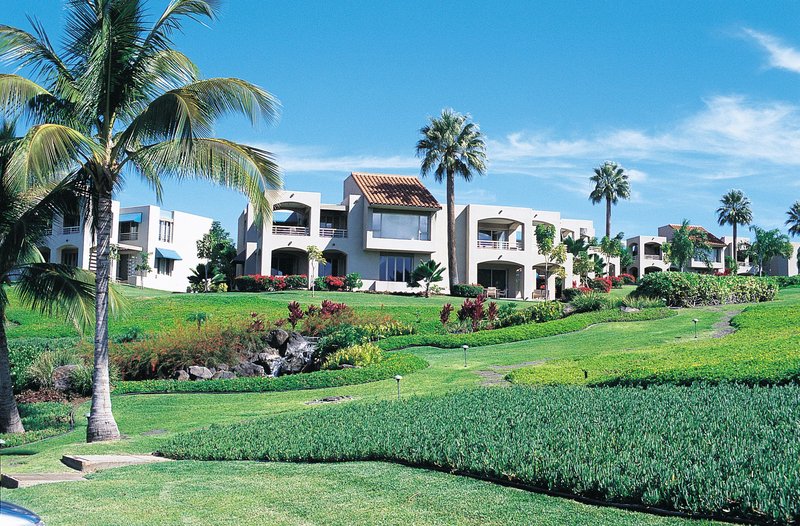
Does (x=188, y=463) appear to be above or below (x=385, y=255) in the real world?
below

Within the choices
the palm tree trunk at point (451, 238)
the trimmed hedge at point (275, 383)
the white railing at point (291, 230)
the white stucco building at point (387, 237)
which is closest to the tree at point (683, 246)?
the white stucco building at point (387, 237)

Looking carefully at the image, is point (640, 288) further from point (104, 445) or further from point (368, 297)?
point (104, 445)

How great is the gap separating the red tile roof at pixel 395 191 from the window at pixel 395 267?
145 inches

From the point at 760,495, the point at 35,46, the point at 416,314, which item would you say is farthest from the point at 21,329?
the point at 760,495

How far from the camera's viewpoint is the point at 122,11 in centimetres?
1339

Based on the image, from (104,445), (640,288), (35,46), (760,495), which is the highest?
(35,46)

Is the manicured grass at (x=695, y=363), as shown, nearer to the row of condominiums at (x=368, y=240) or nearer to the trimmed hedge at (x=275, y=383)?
the trimmed hedge at (x=275, y=383)

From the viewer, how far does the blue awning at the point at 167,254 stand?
5741cm

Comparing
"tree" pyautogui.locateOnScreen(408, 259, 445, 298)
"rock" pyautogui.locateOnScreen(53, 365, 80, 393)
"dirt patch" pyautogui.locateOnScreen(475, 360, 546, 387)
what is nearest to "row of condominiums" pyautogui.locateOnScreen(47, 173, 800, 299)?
"tree" pyautogui.locateOnScreen(408, 259, 445, 298)

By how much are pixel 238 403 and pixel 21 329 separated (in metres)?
17.4

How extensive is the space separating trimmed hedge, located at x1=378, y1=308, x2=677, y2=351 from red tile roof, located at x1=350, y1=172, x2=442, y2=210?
72.6 feet

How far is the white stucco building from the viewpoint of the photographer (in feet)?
159

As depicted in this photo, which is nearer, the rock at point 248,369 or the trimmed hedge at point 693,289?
the rock at point 248,369

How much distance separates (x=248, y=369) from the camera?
21.5 metres
